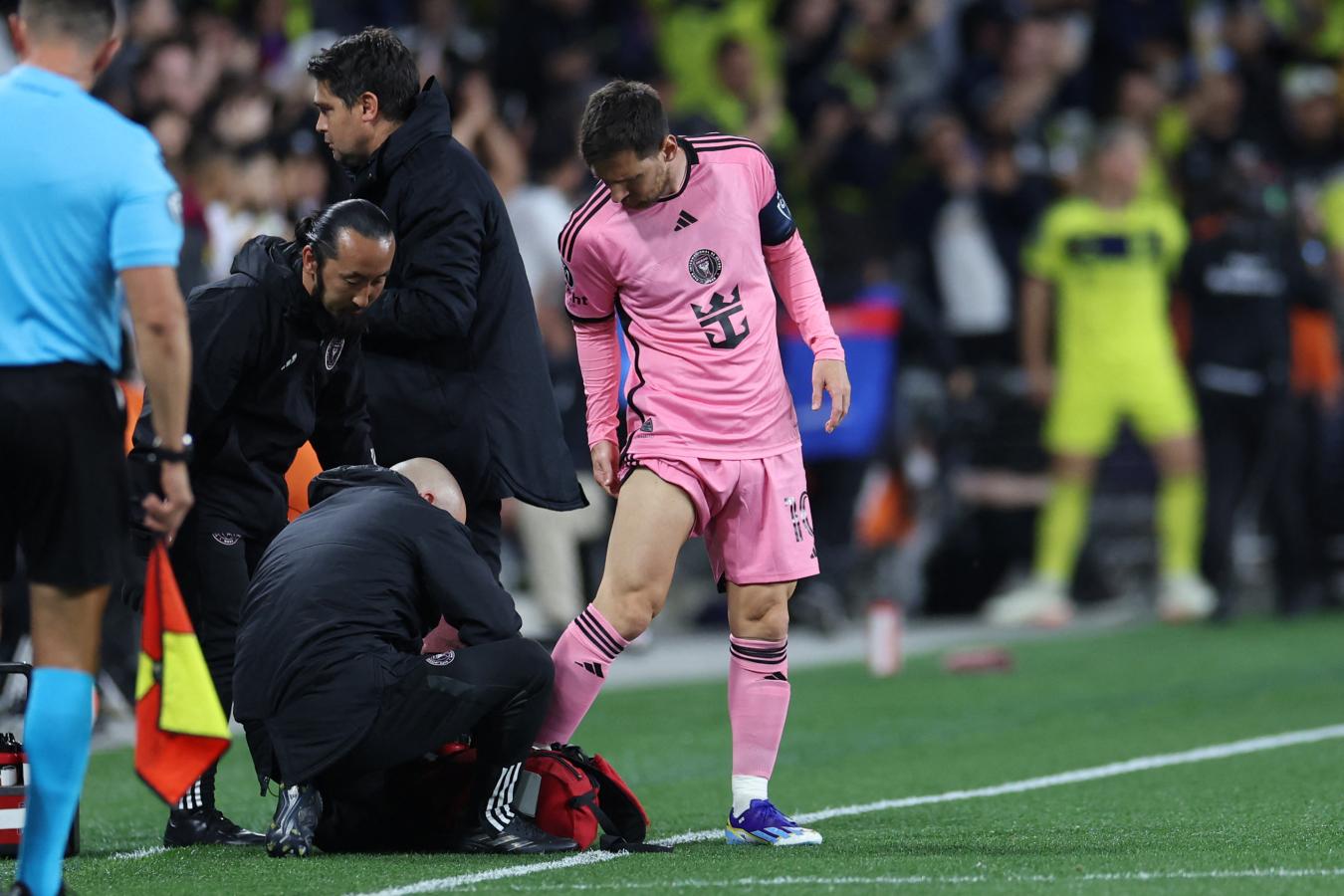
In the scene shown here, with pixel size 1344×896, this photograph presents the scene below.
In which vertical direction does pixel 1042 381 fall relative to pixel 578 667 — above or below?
below

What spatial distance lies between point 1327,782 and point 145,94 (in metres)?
7.75

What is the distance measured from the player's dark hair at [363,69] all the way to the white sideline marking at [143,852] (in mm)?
2273

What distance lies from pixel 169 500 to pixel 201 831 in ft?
6.24

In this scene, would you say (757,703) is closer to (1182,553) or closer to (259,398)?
(259,398)

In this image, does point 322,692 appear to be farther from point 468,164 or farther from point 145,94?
point 145,94

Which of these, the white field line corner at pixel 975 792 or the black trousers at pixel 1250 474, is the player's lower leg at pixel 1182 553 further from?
the white field line corner at pixel 975 792

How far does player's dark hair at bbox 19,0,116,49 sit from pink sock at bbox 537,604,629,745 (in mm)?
2215

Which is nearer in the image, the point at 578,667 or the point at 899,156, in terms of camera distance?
the point at 578,667

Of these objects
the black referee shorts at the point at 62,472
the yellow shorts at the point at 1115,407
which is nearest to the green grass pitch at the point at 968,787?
the black referee shorts at the point at 62,472

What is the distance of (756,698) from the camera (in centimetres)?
658

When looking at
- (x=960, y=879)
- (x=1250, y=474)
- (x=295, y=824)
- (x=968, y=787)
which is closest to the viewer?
(x=960, y=879)

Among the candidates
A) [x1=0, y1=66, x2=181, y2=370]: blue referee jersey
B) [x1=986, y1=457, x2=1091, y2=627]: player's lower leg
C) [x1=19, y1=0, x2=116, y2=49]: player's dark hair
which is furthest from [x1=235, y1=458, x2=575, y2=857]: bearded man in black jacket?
[x1=986, y1=457, x2=1091, y2=627]: player's lower leg

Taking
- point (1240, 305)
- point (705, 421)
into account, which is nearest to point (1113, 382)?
Answer: point (1240, 305)

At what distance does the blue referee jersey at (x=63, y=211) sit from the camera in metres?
5.04
